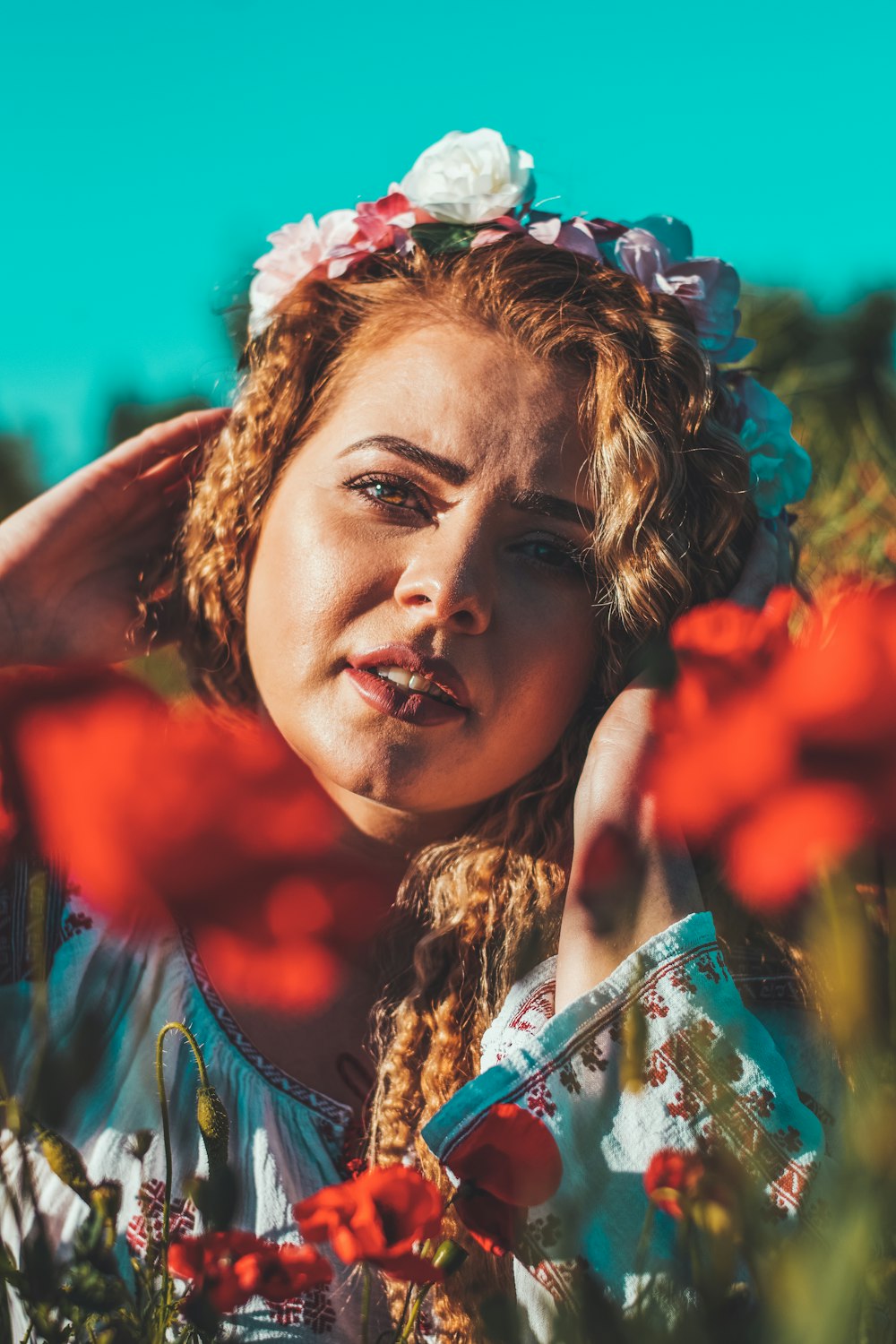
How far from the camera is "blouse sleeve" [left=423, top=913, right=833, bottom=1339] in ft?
3.78

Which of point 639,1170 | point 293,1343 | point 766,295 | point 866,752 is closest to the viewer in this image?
point 639,1170

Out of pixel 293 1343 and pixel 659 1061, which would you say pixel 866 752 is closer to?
pixel 659 1061

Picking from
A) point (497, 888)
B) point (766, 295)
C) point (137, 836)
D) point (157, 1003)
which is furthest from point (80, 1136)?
point (766, 295)

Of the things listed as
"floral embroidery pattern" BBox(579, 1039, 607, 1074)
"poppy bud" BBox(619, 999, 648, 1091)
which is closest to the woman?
"floral embroidery pattern" BBox(579, 1039, 607, 1074)

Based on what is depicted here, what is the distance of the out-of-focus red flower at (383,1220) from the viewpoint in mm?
906

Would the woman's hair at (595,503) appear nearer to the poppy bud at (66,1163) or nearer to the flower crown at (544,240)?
the flower crown at (544,240)

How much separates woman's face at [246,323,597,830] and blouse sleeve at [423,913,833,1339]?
0.37 m

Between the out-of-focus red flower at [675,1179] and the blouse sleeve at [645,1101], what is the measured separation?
0.22m

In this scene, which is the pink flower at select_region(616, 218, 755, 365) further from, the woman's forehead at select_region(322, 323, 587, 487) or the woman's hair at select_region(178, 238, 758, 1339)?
the woman's forehead at select_region(322, 323, 587, 487)

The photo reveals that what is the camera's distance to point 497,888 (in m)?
1.75

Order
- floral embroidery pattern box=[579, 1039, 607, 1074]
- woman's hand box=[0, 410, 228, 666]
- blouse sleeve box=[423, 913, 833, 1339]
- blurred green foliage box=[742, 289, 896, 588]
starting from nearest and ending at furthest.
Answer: blouse sleeve box=[423, 913, 833, 1339] < floral embroidery pattern box=[579, 1039, 607, 1074] < woman's hand box=[0, 410, 228, 666] < blurred green foliage box=[742, 289, 896, 588]

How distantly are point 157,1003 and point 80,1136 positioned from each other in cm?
20

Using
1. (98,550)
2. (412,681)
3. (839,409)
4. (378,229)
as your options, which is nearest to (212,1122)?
(412,681)

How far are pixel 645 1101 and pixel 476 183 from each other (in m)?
1.40
